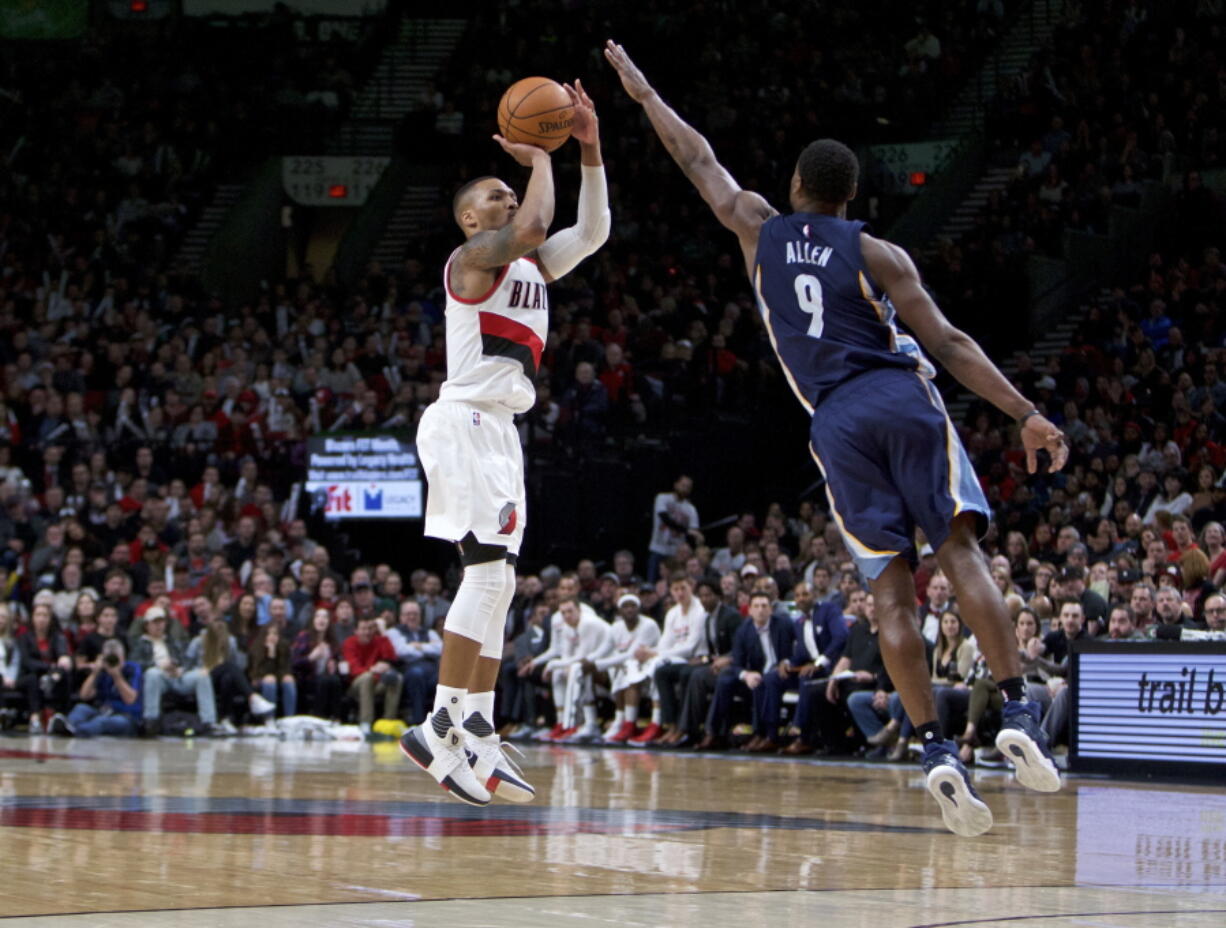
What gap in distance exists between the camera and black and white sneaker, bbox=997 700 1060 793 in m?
5.29

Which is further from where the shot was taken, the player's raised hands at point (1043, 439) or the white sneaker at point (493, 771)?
the white sneaker at point (493, 771)

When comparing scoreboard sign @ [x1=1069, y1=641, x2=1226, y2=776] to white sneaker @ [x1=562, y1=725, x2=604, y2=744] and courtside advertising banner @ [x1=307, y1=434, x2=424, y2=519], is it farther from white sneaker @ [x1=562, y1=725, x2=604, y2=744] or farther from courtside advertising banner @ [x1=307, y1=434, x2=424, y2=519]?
courtside advertising banner @ [x1=307, y1=434, x2=424, y2=519]

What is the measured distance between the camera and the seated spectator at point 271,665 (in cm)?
1681

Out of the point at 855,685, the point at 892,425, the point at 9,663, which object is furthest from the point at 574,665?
the point at 892,425

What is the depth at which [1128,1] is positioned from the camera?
22656 millimetres

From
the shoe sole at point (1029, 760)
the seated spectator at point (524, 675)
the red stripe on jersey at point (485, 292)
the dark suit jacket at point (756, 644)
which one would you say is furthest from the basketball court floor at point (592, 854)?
the seated spectator at point (524, 675)

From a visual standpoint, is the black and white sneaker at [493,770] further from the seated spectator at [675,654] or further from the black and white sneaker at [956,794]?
the seated spectator at [675,654]

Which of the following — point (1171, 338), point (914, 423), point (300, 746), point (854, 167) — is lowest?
point (300, 746)

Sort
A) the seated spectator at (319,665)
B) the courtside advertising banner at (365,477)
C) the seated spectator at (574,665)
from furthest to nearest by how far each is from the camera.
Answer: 1. the courtside advertising banner at (365,477)
2. the seated spectator at (319,665)
3. the seated spectator at (574,665)

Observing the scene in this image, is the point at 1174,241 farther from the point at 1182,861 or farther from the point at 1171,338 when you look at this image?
the point at 1182,861

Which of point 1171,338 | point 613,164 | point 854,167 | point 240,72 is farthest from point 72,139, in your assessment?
point 854,167

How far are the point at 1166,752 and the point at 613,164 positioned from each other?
15.5 meters

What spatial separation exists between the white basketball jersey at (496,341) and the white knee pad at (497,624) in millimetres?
671

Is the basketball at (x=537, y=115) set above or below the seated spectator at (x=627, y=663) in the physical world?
above
